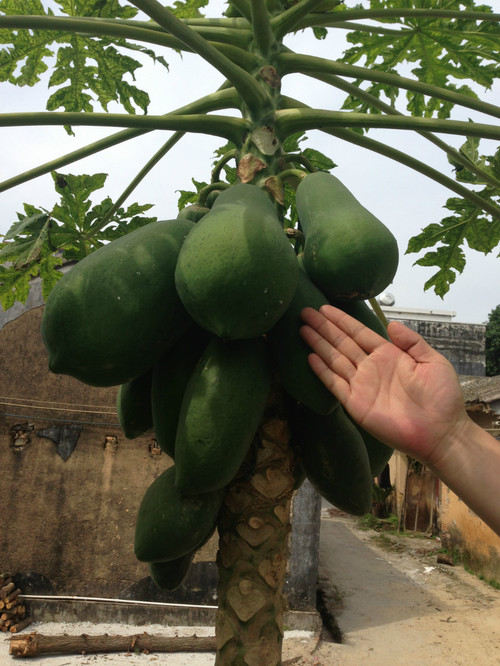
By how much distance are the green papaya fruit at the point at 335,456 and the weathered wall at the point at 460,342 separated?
15.3 meters

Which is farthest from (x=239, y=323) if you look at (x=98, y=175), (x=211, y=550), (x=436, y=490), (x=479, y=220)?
(x=436, y=490)

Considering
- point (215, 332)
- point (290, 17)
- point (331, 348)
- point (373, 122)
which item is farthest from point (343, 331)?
point (290, 17)

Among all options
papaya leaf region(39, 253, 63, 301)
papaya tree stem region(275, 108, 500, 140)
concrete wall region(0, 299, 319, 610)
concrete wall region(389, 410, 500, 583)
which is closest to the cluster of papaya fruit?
papaya tree stem region(275, 108, 500, 140)

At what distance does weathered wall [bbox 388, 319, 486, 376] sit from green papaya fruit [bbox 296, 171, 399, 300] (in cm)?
1534

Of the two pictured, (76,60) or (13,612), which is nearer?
(76,60)

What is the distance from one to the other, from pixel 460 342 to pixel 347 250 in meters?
16.2

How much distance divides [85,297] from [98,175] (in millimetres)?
1089

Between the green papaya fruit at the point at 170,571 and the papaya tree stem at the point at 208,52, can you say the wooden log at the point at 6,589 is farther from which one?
the papaya tree stem at the point at 208,52

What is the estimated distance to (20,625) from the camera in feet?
18.8

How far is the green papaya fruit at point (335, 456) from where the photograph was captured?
1.23 m

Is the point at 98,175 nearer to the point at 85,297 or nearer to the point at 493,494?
the point at 85,297

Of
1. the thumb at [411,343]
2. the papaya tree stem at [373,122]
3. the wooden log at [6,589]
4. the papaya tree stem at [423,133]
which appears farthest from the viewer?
the wooden log at [6,589]

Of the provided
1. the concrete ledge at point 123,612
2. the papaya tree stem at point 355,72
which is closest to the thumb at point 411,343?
the papaya tree stem at point 355,72

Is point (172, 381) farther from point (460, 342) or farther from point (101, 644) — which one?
point (460, 342)
